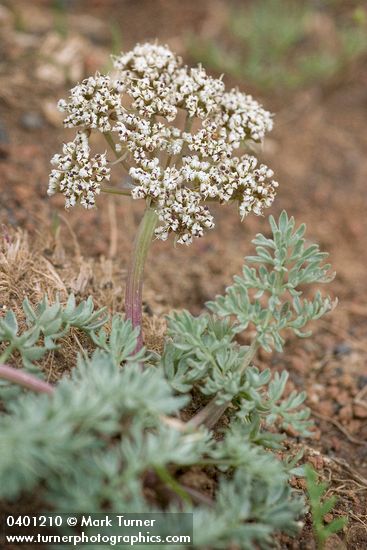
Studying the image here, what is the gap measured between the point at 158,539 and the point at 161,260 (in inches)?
96.8

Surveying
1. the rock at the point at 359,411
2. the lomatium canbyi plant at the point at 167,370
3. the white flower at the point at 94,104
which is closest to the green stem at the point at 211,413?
the lomatium canbyi plant at the point at 167,370

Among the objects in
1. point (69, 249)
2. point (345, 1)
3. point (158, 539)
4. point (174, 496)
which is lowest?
point (158, 539)

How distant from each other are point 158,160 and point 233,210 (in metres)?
2.29

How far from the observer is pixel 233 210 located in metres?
5.05

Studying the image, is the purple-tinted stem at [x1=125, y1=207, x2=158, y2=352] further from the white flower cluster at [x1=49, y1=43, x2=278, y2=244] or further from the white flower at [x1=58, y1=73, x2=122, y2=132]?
the white flower at [x1=58, y1=73, x2=122, y2=132]

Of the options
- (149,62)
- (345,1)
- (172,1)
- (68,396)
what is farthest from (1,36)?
(68,396)

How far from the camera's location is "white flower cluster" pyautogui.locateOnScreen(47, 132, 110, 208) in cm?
280

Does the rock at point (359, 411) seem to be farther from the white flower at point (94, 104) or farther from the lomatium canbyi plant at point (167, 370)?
the white flower at point (94, 104)

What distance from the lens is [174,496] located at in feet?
7.79

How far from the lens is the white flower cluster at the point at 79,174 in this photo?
2797 millimetres

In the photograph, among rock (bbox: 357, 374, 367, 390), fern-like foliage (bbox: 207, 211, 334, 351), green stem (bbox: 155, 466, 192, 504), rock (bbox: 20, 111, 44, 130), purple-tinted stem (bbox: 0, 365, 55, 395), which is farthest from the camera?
rock (bbox: 20, 111, 44, 130)

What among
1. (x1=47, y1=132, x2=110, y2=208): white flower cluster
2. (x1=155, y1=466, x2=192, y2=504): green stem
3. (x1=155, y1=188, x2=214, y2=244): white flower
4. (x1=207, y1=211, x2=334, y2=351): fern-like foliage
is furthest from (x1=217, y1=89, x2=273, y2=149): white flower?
(x1=155, y1=466, x2=192, y2=504): green stem

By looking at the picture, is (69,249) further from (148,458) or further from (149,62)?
(148,458)

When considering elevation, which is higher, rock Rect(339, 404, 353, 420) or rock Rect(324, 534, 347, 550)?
rock Rect(339, 404, 353, 420)
